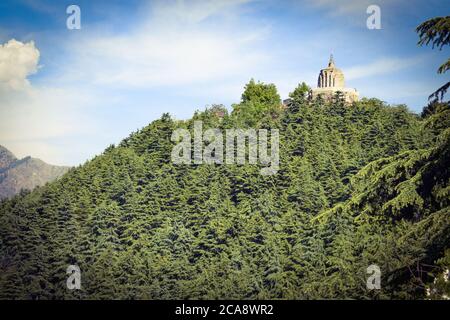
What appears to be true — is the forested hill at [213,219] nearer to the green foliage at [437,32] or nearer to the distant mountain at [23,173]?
the green foliage at [437,32]

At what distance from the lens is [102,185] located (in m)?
41.5

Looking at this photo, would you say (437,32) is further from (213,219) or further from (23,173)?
(23,173)

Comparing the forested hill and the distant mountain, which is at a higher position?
the distant mountain

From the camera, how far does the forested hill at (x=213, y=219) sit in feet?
91.5

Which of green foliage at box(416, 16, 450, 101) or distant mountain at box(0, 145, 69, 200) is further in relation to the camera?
distant mountain at box(0, 145, 69, 200)

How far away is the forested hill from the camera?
27891 mm

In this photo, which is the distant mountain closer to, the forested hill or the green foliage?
the forested hill

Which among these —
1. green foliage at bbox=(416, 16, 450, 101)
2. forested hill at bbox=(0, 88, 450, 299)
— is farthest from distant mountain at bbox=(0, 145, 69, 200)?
green foliage at bbox=(416, 16, 450, 101)

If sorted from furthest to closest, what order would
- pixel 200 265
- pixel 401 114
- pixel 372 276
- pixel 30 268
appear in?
pixel 401 114 < pixel 30 268 < pixel 200 265 < pixel 372 276

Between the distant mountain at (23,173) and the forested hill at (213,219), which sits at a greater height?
the distant mountain at (23,173)

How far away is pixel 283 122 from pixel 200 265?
1669 centimetres

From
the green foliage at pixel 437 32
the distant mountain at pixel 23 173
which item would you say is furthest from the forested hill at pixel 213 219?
the distant mountain at pixel 23 173
